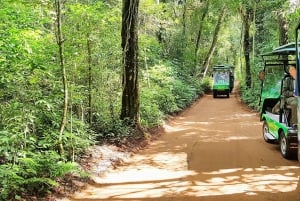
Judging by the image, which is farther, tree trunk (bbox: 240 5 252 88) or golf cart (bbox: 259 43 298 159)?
tree trunk (bbox: 240 5 252 88)

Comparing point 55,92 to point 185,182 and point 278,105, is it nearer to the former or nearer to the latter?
point 185,182

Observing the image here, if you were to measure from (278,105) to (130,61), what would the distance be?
4.78 m

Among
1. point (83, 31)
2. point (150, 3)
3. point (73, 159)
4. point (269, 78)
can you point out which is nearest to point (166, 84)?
point (150, 3)

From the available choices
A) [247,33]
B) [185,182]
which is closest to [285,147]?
[185,182]

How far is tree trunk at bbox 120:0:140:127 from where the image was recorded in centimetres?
1213

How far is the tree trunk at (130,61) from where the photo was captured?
478 inches

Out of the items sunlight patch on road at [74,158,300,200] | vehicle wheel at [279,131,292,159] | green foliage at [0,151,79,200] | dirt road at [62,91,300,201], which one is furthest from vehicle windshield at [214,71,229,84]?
green foliage at [0,151,79,200]

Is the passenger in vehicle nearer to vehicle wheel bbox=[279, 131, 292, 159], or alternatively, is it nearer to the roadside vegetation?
vehicle wheel bbox=[279, 131, 292, 159]

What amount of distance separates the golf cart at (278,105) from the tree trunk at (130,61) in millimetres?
4061

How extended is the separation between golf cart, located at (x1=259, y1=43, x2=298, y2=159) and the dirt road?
0.39 m

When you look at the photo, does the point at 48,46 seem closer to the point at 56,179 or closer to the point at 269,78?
the point at 56,179

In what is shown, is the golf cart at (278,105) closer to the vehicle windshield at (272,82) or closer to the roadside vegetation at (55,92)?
the vehicle windshield at (272,82)

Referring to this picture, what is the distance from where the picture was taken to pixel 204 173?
833cm

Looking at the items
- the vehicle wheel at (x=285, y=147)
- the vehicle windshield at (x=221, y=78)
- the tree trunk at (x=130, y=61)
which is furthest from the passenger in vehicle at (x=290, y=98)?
the vehicle windshield at (x=221, y=78)
